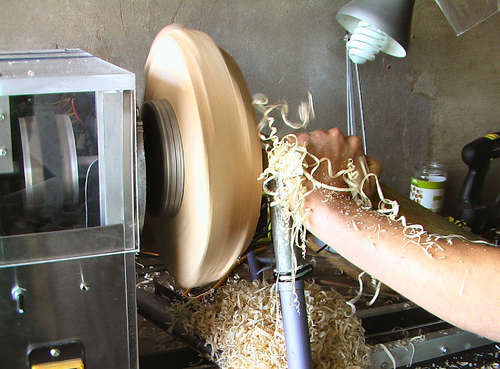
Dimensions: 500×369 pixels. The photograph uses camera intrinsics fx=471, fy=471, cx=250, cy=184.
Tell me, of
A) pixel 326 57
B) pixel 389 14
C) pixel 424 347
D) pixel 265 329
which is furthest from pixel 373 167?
pixel 326 57

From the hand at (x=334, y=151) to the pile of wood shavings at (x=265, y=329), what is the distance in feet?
1.19

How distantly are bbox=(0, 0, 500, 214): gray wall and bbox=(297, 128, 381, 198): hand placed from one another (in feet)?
3.81

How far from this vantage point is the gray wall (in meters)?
1.74

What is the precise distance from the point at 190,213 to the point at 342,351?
20.3 inches

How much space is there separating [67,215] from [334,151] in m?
0.48

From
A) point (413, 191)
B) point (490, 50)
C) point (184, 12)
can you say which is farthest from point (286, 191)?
point (490, 50)

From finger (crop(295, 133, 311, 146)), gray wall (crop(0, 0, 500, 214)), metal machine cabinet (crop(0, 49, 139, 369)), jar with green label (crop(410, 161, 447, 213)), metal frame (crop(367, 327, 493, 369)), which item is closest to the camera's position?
metal machine cabinet (crop(0, 49, 139, 369))

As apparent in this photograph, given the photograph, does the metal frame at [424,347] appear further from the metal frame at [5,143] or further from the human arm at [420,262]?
the metal frame at [5,143]

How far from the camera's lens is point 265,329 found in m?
1.06

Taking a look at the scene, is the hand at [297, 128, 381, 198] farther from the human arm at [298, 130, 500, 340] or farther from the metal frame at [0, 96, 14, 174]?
the metal frame at [0, 96, 14, 174]

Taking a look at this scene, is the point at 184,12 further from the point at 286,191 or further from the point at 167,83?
the point at 286,191

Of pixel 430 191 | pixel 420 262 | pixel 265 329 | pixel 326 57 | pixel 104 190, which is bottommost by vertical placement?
pixel 265 329

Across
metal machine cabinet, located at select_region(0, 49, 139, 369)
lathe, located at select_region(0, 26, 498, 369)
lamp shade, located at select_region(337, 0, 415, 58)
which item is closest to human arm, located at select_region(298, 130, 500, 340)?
lathe, located at select_region(0, 26, 498, 369)

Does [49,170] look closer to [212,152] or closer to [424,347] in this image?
[212,152]
